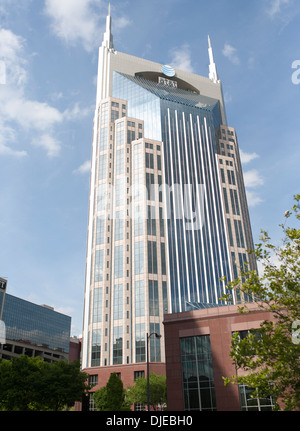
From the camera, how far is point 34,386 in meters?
50.8

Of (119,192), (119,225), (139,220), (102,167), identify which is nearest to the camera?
(139,220)

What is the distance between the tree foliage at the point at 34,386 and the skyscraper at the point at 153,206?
3843 cm

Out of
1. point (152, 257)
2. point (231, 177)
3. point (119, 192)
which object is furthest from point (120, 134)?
point (152, 257)

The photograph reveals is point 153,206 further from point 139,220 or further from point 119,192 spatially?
point 119,192

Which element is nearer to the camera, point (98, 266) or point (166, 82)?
point (98, 266)

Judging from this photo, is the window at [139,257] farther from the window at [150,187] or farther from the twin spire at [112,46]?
the twin spire at [112,46]

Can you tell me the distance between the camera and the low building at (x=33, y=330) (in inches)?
6083

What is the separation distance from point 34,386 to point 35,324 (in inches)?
5213

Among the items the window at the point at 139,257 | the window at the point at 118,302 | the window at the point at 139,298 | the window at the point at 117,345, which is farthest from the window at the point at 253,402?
the window at the point at 139,257

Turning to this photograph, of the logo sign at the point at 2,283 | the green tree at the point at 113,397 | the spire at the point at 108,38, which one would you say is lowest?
the green tree at the point at 113,397

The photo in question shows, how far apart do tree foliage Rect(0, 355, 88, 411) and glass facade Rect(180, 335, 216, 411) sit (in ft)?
53.0

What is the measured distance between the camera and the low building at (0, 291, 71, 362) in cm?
15450

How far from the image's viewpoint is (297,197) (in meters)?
26.7
